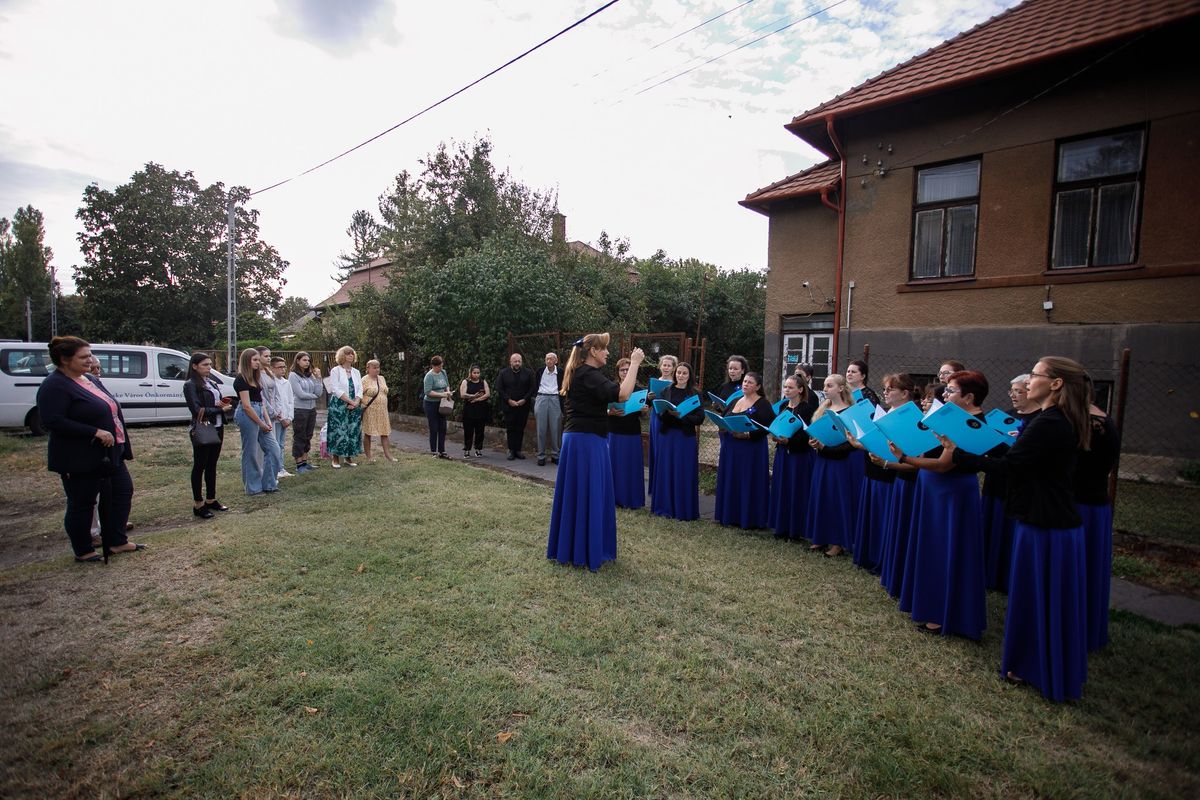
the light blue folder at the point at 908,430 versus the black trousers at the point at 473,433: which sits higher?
the light blue folder at the point at 908,430

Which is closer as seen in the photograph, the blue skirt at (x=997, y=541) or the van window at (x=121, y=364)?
the blue skirt at (x=997, y=541)

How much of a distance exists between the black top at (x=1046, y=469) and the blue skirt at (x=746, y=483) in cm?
323

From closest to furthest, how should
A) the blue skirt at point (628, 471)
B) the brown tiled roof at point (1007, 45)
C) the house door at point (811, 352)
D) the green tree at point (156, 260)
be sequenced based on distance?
the blue skirt at point (628, 471)
the brown tiled roof at point (1007, 45)
the house door at point (811, 352)
the green tree at point (156, 260)

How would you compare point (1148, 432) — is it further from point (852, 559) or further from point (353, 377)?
point (353, 377)

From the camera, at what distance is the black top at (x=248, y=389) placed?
24.4 ft

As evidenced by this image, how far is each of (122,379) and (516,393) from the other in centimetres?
1049

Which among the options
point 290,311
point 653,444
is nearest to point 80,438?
point 653,444

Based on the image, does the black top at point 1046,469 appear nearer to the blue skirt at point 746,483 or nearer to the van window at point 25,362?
the blue skirt at point 746,483

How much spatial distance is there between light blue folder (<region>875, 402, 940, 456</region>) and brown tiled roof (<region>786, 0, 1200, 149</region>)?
8322mm

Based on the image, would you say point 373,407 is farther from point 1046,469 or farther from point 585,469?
point 1046,469

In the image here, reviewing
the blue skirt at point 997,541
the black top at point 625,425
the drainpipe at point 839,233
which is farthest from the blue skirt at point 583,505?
the drainpipe at point 839,233

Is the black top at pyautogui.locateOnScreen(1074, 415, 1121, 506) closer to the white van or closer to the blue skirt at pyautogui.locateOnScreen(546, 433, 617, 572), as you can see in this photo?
the blue skirt at pyautogui.locateOnScreen(546, 433, 617, 572)

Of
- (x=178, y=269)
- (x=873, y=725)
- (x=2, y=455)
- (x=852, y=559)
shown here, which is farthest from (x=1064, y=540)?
(x=178, y=269)

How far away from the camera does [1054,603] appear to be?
333cm
